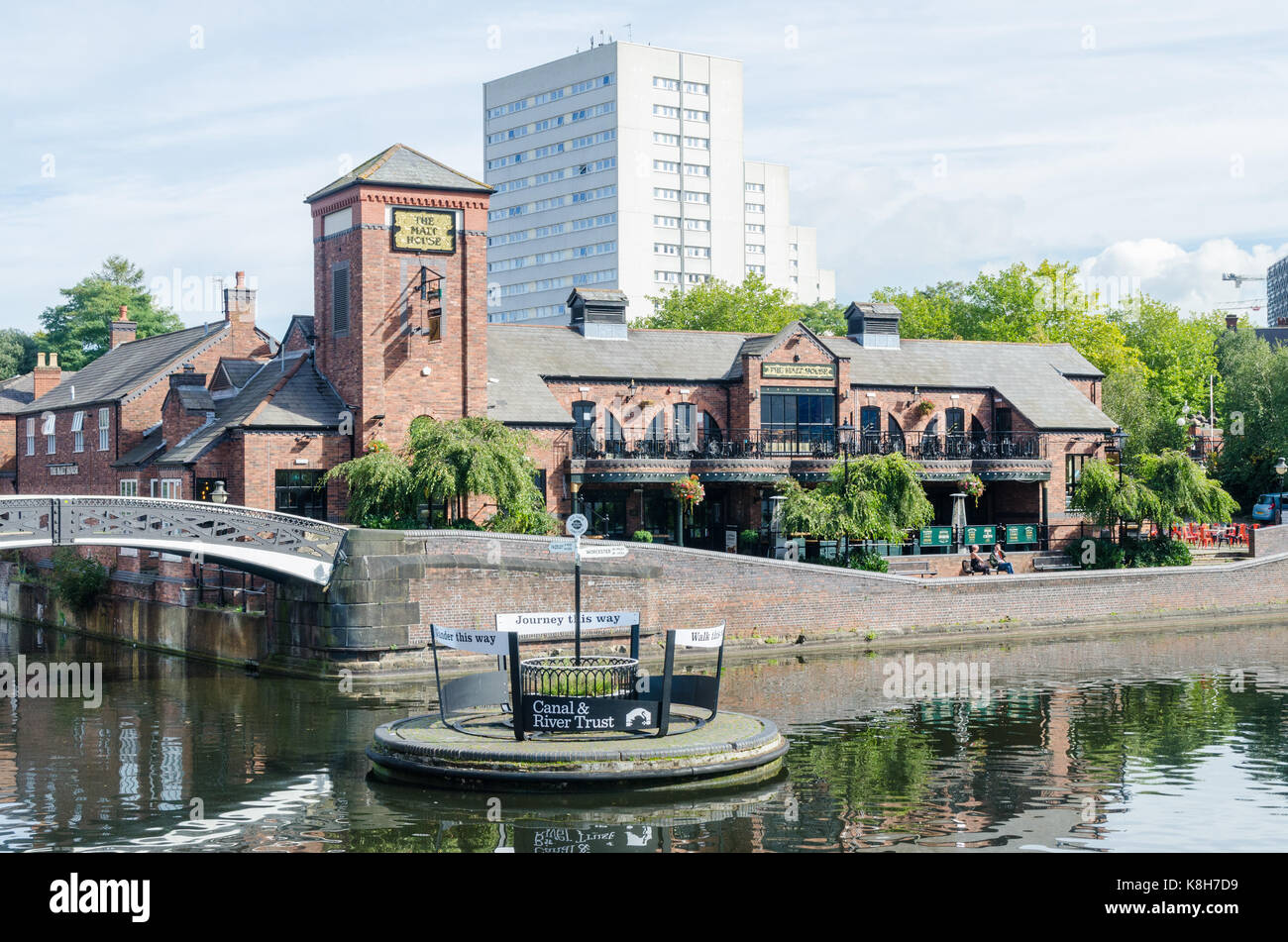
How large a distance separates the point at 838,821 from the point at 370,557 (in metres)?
16.4

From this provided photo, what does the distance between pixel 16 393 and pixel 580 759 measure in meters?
44.1

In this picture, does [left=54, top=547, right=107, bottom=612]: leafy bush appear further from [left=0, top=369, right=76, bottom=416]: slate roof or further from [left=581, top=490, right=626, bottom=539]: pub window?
[left=581, top=490, right=626, bottom=539]: pub window

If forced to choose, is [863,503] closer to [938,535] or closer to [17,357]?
[938,535]

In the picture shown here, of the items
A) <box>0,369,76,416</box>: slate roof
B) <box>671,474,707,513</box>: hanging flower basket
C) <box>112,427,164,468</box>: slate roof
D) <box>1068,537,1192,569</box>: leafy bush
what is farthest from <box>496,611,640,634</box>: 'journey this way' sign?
<box>0,369,76,416</box>: slate roof

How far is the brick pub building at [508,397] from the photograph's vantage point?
3844 centimetres

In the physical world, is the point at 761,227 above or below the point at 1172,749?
above

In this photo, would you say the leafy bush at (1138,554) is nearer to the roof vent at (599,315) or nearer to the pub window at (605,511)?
the pub window at (605,511)

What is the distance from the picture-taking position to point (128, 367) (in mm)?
48594

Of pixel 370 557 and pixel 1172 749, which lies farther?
pixel 370 557

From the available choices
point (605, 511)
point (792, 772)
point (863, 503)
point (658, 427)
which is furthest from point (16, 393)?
point (792, 772)

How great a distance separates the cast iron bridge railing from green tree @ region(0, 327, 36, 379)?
48919mm
